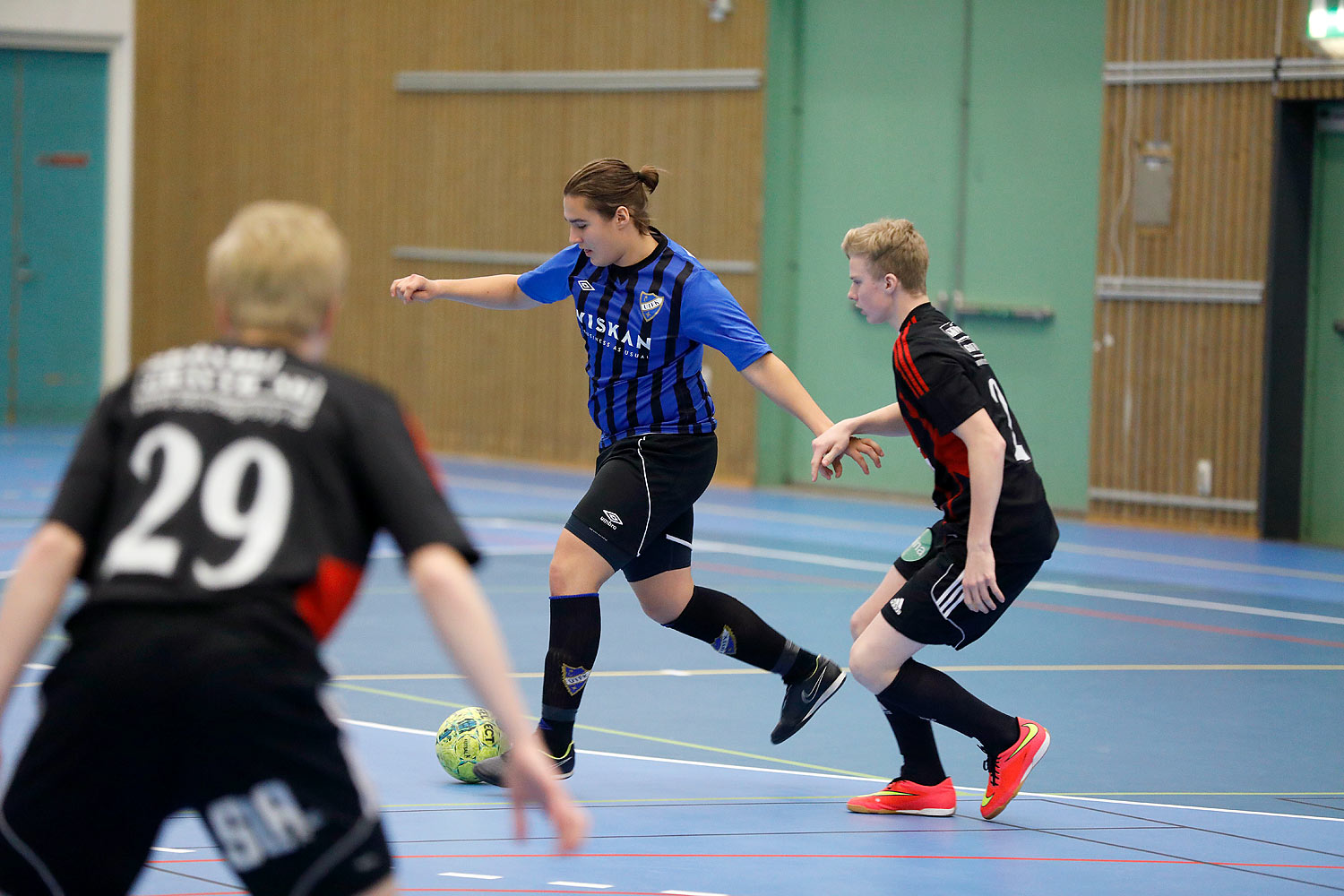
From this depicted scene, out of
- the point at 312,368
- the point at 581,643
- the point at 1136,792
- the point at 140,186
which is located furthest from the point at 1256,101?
the point at 140,186

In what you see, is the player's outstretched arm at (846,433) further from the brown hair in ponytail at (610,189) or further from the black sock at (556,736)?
the black sock at (556,736)

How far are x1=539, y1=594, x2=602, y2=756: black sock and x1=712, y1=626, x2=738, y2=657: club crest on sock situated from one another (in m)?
0.52

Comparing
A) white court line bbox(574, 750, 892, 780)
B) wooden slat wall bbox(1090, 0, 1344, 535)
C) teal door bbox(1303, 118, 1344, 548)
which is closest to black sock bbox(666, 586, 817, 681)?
white court line bbox(574, 750, 892, 780)

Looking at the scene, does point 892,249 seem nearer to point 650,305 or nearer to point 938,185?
point 650,305

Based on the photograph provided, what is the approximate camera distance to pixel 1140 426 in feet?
38.8

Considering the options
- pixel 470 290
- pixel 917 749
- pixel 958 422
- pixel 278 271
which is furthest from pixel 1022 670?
pixel 278 271

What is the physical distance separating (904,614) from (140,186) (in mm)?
14660

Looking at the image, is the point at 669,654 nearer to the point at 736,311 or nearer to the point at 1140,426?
the point at 736,311

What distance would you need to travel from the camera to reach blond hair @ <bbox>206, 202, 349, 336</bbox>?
229cm

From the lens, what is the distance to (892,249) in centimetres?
469

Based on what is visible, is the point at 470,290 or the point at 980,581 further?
the point at 470,290

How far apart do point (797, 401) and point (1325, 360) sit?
7.59 meters

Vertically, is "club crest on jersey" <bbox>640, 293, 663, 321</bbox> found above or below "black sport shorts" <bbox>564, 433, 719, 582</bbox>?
above

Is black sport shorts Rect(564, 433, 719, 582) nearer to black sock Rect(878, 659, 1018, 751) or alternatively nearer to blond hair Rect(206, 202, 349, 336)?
black sock Rect(878, 659, 1018, 751)
